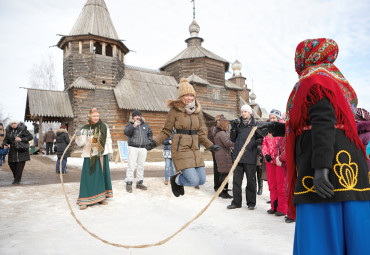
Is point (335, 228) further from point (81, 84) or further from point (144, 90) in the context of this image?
point (144, 90)

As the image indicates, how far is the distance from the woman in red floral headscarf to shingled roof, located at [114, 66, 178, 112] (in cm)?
2061

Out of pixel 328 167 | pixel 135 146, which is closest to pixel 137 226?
pixel 135 146

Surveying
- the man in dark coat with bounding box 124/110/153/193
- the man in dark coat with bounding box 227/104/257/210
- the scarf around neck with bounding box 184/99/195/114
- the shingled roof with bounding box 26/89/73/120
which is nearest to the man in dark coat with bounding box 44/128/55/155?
the shingled roof with bounding box 26/89/73/120

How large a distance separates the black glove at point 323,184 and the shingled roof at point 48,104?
2130 cm

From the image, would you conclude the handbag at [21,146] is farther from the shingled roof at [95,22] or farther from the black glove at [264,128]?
the shingled roof at [95,22]

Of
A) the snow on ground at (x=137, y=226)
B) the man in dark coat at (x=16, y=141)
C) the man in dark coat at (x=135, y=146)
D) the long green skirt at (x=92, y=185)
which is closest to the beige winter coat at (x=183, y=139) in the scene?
the snow on ground at (x=137, y=226)

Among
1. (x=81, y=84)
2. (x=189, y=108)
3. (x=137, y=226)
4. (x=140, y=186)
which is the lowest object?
(x=137, y=226)

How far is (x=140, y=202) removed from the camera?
5.92 metres

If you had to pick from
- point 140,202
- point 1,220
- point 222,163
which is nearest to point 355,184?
point 222,163

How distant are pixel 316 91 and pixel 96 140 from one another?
4.81 m

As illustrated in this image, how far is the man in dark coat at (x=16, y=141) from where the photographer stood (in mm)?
7727

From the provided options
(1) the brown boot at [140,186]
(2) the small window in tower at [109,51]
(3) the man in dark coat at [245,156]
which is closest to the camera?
(3) the man in dark coat at [245,156]

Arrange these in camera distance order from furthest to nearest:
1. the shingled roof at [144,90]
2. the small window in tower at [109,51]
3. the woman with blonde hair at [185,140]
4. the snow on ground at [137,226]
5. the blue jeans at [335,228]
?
the small window in tower at [109,51]
the shingled roof at [144,90]
the woman with blonde hair at [185,140]
the snow on ground at [137,226]
the blue jeans at [335,228]

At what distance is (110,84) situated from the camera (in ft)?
73.8
